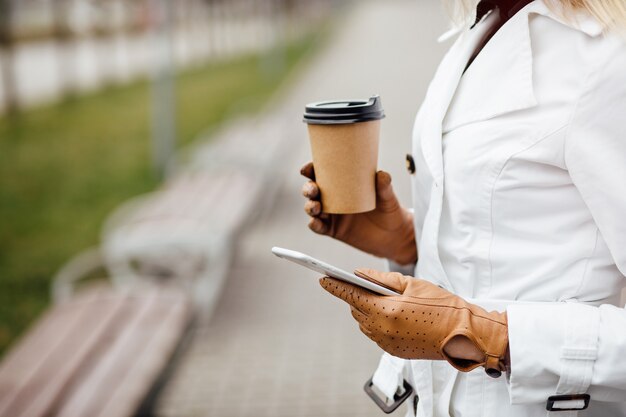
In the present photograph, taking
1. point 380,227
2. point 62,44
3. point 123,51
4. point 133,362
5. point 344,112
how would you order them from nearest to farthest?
point 344,112 → point 380,227 → point 133,362 → point 62,44 → point 123,51

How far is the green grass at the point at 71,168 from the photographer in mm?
5500

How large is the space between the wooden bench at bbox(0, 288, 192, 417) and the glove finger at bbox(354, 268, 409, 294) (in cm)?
148

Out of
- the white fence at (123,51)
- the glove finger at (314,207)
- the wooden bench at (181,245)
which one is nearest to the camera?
the glove finger at (314,207)

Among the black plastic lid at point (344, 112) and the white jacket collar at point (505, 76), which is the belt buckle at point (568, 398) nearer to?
the white jacket collar at point (505, 76)

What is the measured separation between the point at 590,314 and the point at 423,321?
295 mm

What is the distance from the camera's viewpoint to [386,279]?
4.79 ft

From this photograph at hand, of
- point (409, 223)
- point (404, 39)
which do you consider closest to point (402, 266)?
point (409, 223)

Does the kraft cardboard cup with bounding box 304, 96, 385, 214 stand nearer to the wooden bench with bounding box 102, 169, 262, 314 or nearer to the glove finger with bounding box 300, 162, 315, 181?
the glove finger with bounding box 300, 162, 315, 181

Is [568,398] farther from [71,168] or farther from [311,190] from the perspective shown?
[71,168]

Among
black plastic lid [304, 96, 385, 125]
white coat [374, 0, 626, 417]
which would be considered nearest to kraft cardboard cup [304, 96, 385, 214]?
black plastic lid [304, 96, 385, 125]

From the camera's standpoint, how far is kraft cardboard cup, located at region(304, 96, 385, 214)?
1596mm

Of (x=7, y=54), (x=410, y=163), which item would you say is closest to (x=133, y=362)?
Result: (x=410, y=163)

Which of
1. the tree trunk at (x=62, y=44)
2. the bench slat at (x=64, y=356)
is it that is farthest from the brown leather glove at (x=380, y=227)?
the tree trunk at (x=62, y=44)

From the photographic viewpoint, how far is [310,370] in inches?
152
